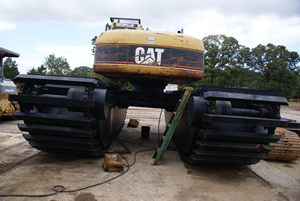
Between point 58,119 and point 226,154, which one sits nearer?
point 58,119

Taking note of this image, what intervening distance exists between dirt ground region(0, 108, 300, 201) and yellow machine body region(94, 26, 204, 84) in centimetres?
172

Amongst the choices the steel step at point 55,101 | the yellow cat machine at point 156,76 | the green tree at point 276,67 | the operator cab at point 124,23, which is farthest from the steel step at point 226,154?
the green tree at point 276,67

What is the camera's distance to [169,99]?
5.89 metres

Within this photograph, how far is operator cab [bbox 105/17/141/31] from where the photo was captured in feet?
19.2

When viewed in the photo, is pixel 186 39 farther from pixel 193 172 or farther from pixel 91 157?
pixel 91 157

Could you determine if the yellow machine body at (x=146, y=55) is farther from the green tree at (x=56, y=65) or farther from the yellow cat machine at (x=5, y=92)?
the green tree at (x=56, y=65)

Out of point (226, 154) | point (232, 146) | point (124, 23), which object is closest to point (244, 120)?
point (232, 146)

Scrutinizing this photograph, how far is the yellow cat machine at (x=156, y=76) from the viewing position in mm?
3787

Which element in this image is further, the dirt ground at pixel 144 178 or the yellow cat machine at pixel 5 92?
the yellow cat machine at pixel 5 92

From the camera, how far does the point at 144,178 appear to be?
3.96 m

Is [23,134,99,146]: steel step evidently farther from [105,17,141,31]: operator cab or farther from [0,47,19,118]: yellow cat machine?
[0,47,19,118]: yellow cat machine

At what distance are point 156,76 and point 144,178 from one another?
1891 mm

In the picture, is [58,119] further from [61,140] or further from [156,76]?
[156,76]

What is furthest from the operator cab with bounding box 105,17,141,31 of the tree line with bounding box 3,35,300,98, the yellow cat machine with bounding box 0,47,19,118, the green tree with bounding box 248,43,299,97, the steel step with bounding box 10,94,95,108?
the green tree with bounding box 248,43,299,97
